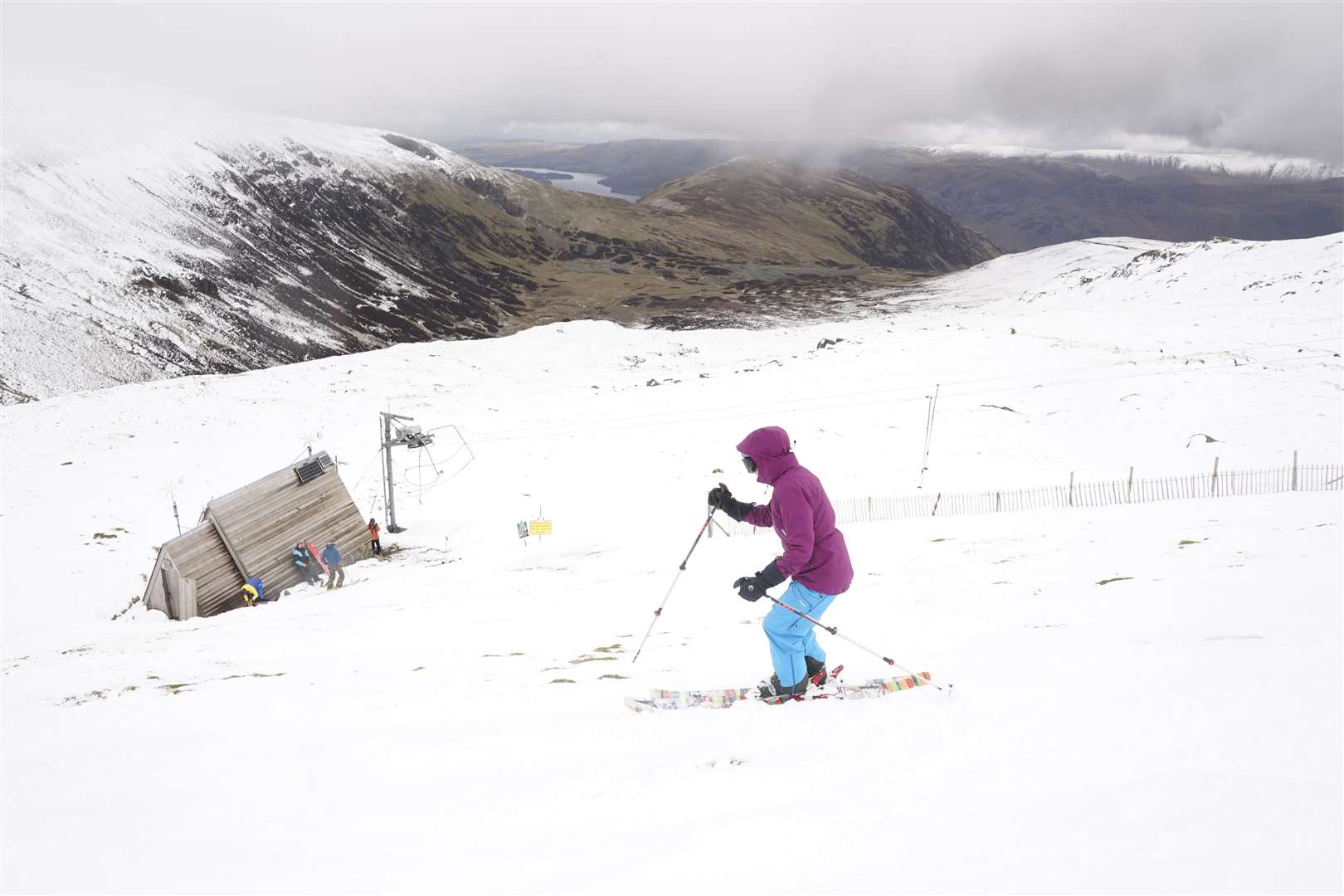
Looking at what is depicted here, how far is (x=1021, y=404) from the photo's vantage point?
117 ft

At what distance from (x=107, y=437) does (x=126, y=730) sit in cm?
3421

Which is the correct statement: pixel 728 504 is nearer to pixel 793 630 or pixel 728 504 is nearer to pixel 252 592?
pixel 793 630

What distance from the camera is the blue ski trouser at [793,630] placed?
730cm

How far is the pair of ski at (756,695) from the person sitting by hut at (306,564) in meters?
16.2

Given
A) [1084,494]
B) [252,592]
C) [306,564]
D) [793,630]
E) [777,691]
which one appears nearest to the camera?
[793,630]

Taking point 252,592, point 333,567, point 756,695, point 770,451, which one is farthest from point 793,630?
point 252,592

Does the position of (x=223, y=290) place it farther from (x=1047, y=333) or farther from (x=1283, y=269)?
(x=1283, y=269)

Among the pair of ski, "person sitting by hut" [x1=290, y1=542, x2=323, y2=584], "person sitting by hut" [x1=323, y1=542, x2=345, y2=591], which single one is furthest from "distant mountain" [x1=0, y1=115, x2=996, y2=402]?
the pair of ski

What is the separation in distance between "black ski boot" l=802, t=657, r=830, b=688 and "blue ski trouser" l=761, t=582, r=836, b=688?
0.25 m

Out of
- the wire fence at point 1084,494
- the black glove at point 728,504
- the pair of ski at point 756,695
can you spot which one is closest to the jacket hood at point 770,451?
the black glove at point 728,504

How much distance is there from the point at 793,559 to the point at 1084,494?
68.3 ft

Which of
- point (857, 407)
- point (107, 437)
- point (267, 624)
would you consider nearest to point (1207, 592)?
point (267, 624)

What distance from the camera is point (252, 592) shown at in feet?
62.0

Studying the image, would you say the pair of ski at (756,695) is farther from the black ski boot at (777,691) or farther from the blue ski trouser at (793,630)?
the blue ski trouser at (793,630)
